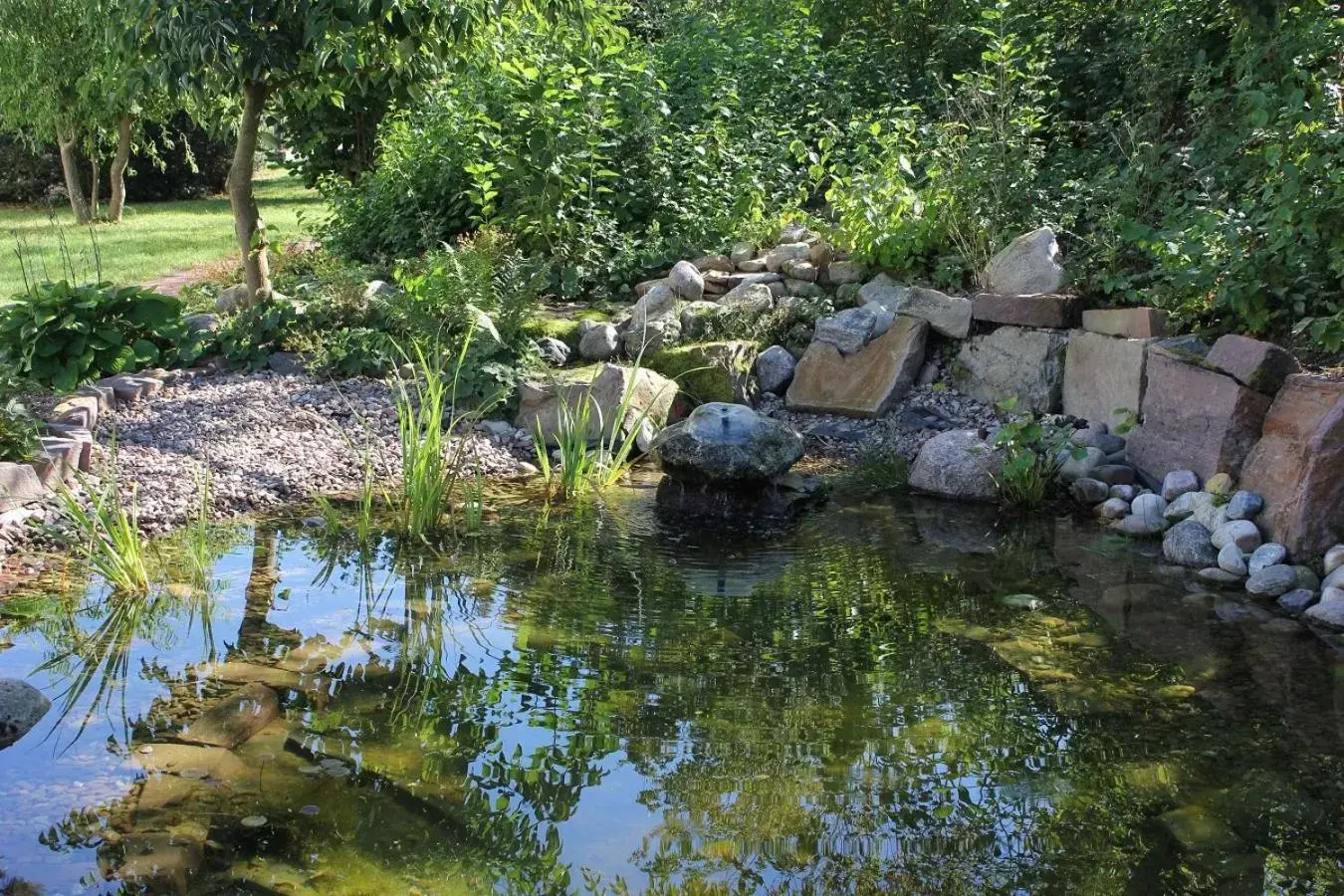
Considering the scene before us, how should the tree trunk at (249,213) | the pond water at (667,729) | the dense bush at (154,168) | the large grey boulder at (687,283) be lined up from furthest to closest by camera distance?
1. the dense bush at (154,168)
2. the large grey boulder at (687,283)
3. the tree trunk at (249,213)
4. the pond water at (667,729)

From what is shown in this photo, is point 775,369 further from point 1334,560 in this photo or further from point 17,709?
point 17,709

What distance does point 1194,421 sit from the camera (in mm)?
5977

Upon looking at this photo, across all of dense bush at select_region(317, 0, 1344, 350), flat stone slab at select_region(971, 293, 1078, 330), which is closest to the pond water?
dense bush at select_region(317, 0, 1344, 350)

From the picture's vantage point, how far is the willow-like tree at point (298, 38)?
264 inches

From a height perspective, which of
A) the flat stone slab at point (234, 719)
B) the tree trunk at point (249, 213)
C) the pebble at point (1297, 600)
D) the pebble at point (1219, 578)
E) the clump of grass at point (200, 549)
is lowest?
the pebble at point (1219, 578)

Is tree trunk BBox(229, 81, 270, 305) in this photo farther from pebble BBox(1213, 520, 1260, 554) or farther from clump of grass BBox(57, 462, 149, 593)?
pebble BBox(1213, 520, 1260, 554)

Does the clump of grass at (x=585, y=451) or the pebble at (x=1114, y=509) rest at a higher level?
the clump of grass at (x=585, y=451)

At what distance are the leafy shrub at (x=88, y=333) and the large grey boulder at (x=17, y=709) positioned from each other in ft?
12.0

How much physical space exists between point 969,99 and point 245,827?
751cm

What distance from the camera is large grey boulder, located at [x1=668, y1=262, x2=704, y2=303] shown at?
8414 mm

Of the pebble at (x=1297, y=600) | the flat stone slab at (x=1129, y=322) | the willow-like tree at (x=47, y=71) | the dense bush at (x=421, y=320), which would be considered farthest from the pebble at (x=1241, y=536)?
the willow-like tree at (x=47, y=71)

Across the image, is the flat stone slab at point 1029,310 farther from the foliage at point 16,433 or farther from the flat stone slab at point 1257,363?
the foliage at point 16,433

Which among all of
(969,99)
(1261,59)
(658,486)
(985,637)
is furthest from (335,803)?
(969,99)

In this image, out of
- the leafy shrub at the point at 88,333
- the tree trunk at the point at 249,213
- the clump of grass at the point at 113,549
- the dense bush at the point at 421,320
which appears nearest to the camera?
the clump of grass at the point at 113,549
